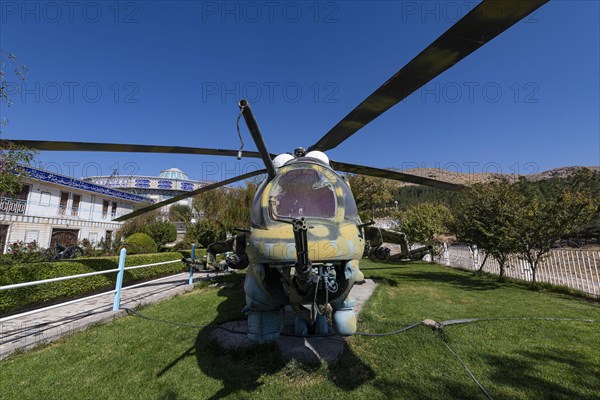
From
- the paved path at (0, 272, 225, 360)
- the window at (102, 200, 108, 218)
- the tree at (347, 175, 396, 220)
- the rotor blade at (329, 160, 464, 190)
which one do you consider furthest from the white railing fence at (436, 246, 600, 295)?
the window at (102, 200, 108, 218)

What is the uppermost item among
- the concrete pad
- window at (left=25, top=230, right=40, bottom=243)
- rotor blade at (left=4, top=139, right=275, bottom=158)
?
rotor blade at (left=4, top=139, right=275, bottom=158)

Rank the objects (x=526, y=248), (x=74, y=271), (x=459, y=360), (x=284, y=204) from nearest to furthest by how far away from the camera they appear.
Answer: (x=284, y=204), (x=459, y=360), (x=74, y=271), (x=526, y=248)

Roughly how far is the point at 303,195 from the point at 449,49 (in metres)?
2.01

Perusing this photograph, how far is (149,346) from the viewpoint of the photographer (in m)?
5.02

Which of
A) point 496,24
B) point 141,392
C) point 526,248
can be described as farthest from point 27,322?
point 526,248

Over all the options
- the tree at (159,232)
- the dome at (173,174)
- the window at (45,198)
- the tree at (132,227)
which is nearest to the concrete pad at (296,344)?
the tree at (159,232)

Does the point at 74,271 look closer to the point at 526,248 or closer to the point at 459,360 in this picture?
the point at 459,360

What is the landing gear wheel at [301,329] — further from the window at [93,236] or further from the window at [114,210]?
the window at [114,210]

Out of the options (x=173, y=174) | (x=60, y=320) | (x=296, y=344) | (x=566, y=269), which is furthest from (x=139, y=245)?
(x=173, y=174)

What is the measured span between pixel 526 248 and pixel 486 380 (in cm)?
1003

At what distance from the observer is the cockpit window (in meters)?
3.23

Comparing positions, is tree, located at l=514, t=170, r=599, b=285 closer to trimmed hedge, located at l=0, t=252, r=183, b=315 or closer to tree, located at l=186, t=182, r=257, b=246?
tree, located at l=186, t=182, r=257, b=246

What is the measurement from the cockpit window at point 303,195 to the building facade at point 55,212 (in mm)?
23298

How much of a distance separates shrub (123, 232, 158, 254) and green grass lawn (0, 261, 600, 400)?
1469cm
